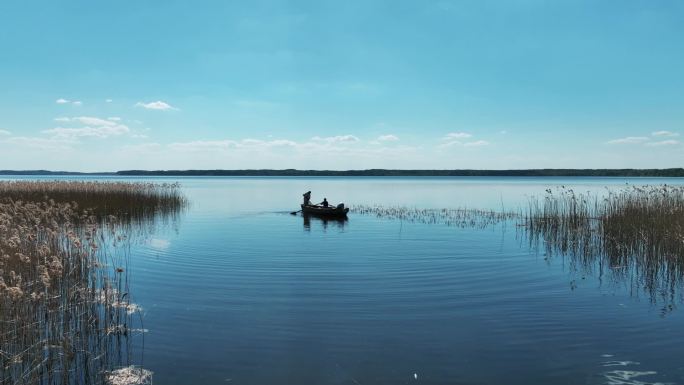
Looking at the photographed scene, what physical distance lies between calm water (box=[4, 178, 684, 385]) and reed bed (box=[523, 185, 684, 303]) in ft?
2.76

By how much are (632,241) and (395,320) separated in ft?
36.5

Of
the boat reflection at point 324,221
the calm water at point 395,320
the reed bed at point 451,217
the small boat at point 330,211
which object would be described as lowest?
the calm water at point 395,320

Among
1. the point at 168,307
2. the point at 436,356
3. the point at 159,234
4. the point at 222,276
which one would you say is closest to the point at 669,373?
the point at 436,356

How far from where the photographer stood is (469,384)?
20.5 feet

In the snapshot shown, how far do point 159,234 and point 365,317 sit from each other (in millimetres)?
14892

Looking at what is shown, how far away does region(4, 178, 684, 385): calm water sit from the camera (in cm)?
669

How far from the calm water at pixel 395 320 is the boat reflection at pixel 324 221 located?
8.95m

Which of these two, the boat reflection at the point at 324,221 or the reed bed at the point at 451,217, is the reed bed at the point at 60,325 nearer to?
the boat reflection at the point at 324,221

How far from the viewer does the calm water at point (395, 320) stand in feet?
22.0

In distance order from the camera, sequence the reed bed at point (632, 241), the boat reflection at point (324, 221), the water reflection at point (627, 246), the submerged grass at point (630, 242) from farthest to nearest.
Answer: the boat reflection at point (324, 221) < the reed bed at point (632, 241) < the submerged grass at point (630, 242) < the water reflection at point (627, 246)

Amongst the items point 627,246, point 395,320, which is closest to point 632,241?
point 627,246

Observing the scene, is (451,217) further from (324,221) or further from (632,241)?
(632,241)

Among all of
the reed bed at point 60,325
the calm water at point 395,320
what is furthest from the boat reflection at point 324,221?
the reed bed at point 60,325

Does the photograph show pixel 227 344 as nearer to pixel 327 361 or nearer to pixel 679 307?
pixel 327 361
